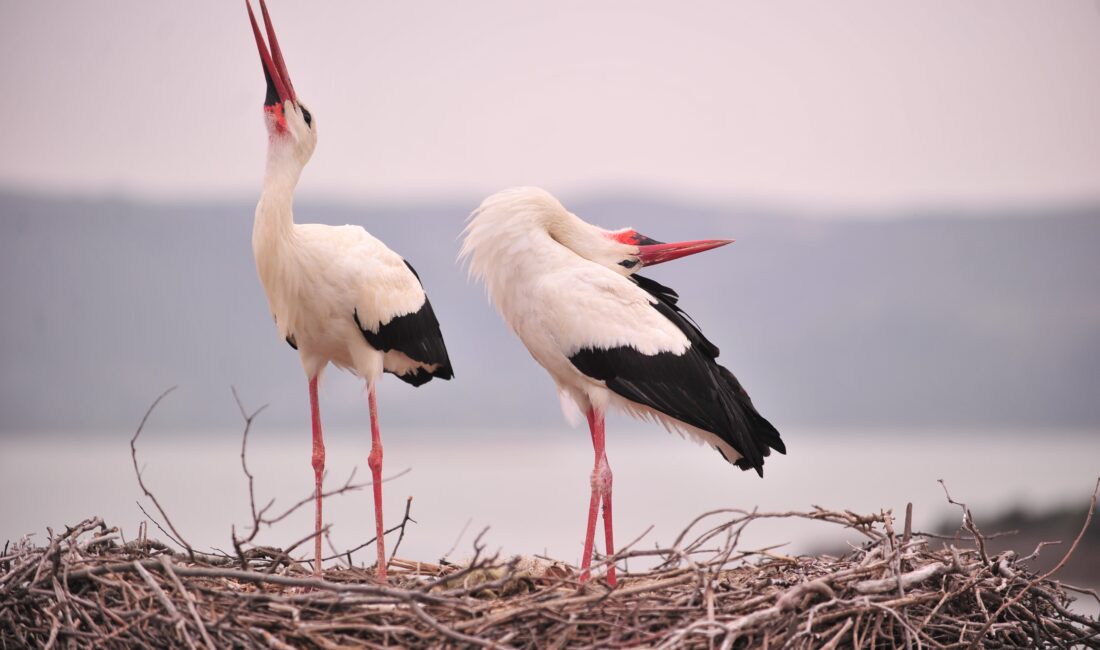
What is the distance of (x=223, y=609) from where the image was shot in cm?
311

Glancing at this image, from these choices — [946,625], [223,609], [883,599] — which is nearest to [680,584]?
[883,599]

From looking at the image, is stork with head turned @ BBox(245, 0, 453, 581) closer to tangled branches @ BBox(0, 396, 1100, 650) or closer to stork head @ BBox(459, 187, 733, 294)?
stork head @ BBox(459, 187, 733, 294)

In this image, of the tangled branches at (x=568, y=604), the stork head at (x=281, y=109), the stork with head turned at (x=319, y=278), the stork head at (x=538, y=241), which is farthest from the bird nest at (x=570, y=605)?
the stork head at (x=281, y=109)

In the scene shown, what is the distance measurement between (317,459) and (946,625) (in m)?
2.35

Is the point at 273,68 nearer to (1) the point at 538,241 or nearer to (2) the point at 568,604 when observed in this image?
(1) the point at 538,241

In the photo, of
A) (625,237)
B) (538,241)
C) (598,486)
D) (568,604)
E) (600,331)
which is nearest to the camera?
(568,604)

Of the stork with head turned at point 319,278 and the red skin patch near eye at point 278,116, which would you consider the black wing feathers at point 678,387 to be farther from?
the red skin patch near eye at point 278,116

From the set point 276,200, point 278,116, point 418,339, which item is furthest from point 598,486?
point 278,116

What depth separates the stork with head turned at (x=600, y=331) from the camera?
3889 millimetres

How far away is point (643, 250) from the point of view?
4.24m

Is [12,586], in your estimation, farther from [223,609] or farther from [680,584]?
[680,584]

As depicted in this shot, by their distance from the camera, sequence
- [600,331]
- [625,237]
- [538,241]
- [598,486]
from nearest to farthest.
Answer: [600,331]
[538,241]
[598,486]
[625,237]

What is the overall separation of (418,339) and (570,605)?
4.75 feet

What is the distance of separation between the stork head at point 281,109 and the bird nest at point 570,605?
1.44 metres
